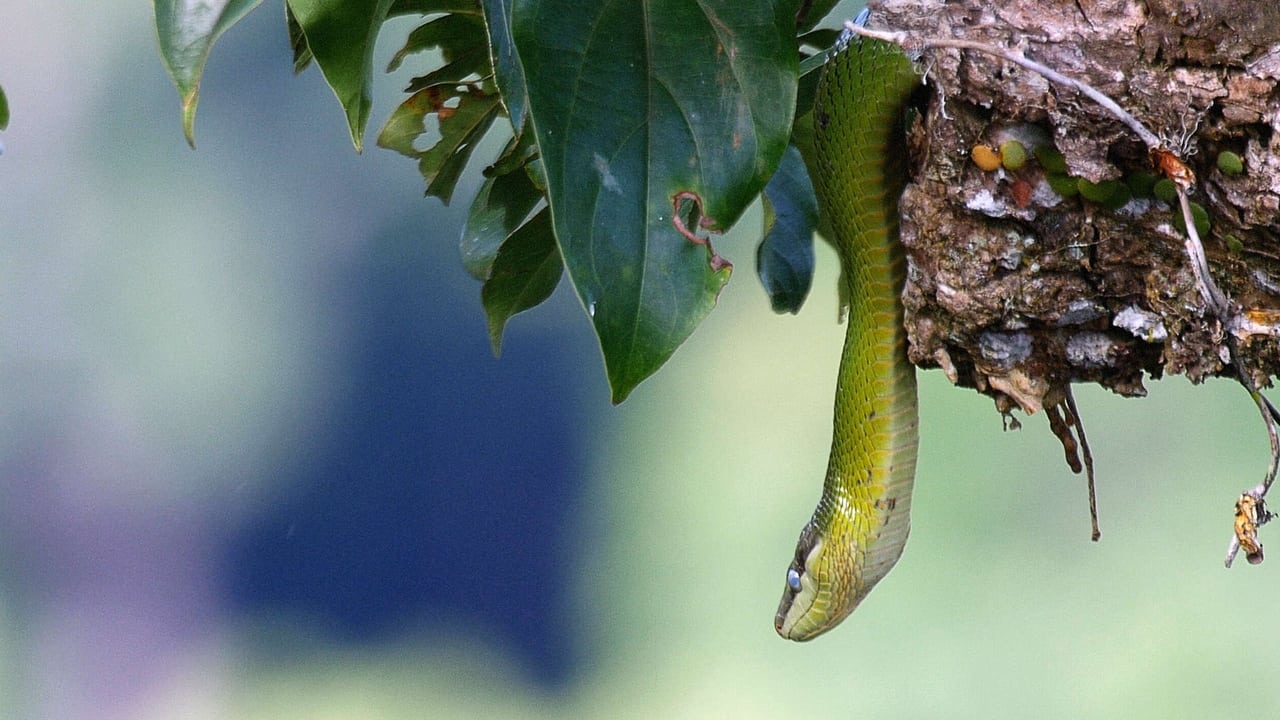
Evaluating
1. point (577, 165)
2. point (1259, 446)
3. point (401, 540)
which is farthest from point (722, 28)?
point (401, 540)

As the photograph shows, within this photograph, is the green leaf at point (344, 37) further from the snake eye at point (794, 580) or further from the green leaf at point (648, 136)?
the snake eye at point (794, 580)

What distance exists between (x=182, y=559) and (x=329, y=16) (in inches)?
73.4

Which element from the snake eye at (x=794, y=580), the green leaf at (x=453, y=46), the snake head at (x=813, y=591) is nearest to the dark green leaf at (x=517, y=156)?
the green leaf at (x=453, y=46)

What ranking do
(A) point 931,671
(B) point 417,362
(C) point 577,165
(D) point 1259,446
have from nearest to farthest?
(C) point 577,165 → (D) point 1259,446 → (A) point 931,671 → (B) point 417,362

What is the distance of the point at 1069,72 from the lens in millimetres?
773

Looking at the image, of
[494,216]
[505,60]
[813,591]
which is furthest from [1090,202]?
[813,591]

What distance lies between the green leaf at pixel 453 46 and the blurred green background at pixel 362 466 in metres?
1.13

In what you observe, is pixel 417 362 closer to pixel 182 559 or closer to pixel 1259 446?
pixel 182 559

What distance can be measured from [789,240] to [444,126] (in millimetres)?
367

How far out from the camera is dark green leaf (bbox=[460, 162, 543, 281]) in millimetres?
1040

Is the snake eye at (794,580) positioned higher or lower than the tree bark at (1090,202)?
lower

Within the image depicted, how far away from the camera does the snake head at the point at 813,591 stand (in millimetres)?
1431

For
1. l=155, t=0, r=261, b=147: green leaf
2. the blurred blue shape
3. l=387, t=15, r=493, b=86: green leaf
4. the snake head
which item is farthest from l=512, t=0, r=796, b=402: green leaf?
the blurred blue shape

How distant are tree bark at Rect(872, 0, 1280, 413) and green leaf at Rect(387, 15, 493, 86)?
0.42 metres
